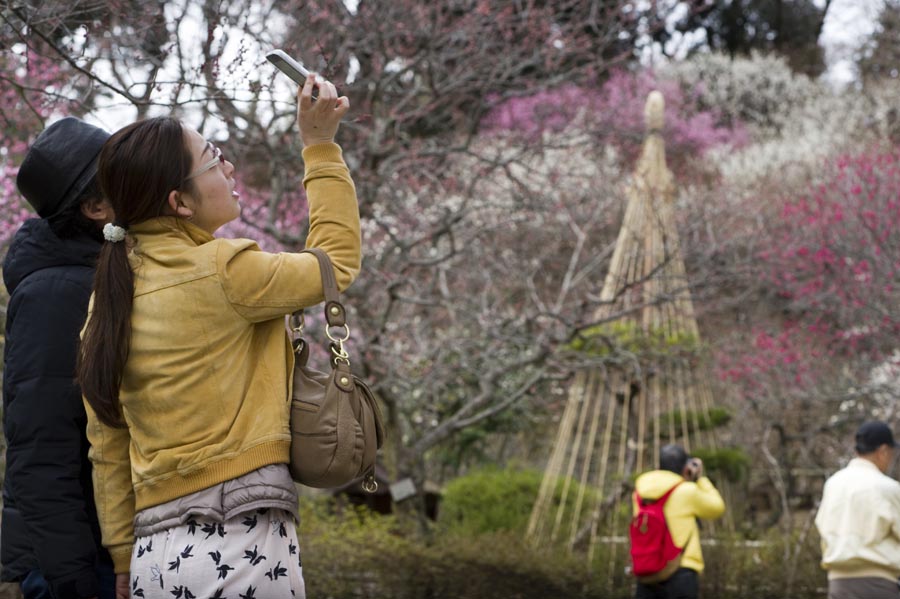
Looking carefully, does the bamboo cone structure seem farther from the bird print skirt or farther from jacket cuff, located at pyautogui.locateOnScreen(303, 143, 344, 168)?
the bird print skirt

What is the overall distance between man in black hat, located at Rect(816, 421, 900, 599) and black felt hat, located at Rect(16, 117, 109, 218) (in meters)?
3.19

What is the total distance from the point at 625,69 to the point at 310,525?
1160cm

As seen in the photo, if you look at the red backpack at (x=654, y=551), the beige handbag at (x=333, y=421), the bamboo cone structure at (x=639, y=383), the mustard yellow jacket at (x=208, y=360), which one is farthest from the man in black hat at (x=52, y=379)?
the bamboo cone structure at (x=639, y=383)

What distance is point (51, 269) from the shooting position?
1.77 m

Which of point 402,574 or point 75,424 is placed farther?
point 402,574

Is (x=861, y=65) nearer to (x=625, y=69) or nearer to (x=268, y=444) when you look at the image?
(x=625, y=69)

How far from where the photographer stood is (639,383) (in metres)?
7.38

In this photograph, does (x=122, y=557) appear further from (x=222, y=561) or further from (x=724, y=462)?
(x=724, y=462)

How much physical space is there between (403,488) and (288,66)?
212 inches

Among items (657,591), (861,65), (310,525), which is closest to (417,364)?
(310,525)

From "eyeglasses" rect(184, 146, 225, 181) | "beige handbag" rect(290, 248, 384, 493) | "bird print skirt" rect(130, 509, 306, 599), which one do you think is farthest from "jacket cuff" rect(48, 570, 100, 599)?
"eyeglasses" rect(184, 146, 225, 181)

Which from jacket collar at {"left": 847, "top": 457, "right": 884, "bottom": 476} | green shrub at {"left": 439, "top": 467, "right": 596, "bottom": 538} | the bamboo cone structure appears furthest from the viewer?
green shrub at {"left": 439, "top": 467, "right": 596, "bottom": 538}

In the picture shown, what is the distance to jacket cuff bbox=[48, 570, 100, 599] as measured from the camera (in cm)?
159

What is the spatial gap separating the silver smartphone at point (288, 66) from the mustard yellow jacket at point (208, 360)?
27cm
